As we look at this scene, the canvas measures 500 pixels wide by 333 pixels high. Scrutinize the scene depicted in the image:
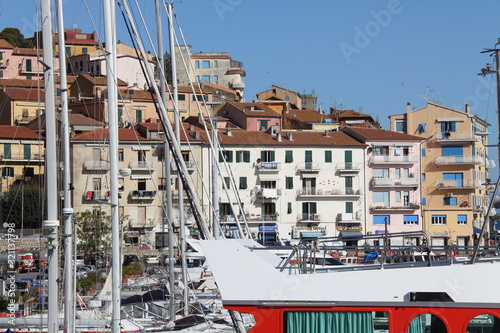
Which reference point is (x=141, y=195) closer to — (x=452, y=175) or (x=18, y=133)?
(x=18, y=133)

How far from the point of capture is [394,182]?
63125 millimetres

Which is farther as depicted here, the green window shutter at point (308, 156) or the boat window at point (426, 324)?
the green window shutter at point (308, 156)

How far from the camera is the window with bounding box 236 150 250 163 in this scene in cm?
6044

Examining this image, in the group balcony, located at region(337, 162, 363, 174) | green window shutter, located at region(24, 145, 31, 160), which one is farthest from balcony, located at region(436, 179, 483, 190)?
green window shutter, located at region(24, 145, 31, 160)

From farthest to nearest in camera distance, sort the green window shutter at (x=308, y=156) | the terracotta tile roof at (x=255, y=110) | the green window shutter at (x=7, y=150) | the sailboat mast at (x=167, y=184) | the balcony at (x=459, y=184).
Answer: the terracotta tile roof at (x=255, y=110)
the balcony at (x=459, y=184)
the green window shutter at (x=308, y=156)
the green window shutter at (x=7, y=150)
the sailboat mast at (x=167, y=184)

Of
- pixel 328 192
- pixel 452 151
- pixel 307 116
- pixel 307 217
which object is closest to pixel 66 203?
pixel 307 217

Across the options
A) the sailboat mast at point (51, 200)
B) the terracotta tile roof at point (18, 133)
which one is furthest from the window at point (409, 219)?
the sailboat mast at point (51, 200)

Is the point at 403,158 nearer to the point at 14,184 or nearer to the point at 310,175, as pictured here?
the point at 310,175

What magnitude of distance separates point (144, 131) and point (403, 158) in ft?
61.0

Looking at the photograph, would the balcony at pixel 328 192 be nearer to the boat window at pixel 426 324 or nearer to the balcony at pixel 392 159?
the balcony at pixel 392 159

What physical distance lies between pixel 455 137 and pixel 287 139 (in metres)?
13.1

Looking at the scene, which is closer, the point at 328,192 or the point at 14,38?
the point at 328,192

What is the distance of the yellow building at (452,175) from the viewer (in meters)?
65.2

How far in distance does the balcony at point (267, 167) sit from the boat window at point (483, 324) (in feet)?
167
